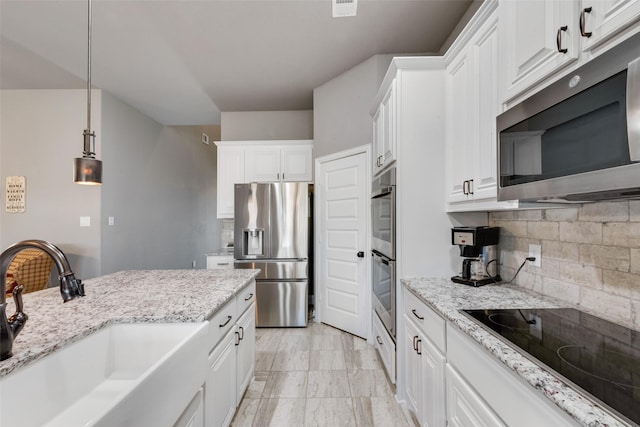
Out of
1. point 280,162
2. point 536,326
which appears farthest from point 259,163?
point 536,326

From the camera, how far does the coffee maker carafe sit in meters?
1.74

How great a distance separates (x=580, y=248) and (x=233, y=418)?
2.14 metres

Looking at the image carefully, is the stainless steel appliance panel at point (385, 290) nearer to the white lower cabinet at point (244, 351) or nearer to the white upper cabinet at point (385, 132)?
the white upper cabinet at point (385, 132)

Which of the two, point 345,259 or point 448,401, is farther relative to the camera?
point 345,259

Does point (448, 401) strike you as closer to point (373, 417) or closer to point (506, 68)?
point (373, 417)

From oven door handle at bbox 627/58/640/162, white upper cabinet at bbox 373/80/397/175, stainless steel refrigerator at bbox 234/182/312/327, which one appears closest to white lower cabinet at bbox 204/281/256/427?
stainless steel refrigerator at bbox 234/182/312/327

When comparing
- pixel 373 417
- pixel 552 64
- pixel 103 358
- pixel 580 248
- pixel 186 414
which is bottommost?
pixel 373 417

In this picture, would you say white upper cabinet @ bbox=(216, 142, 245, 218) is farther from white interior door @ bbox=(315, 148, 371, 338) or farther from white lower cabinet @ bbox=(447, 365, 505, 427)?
white lower cabinet @ bbox=(447, 365, 505, 427)

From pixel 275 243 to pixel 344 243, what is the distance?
0.85 m

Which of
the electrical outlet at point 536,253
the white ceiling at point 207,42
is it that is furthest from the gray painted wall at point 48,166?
the electrical outlet at point 536,253

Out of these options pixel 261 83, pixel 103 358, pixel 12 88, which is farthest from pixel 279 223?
pixel 12 88

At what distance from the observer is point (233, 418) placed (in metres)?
1.90

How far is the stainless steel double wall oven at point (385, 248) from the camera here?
2.09m

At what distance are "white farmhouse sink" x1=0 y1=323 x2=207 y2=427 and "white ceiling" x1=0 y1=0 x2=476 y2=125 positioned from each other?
8.02 ft
